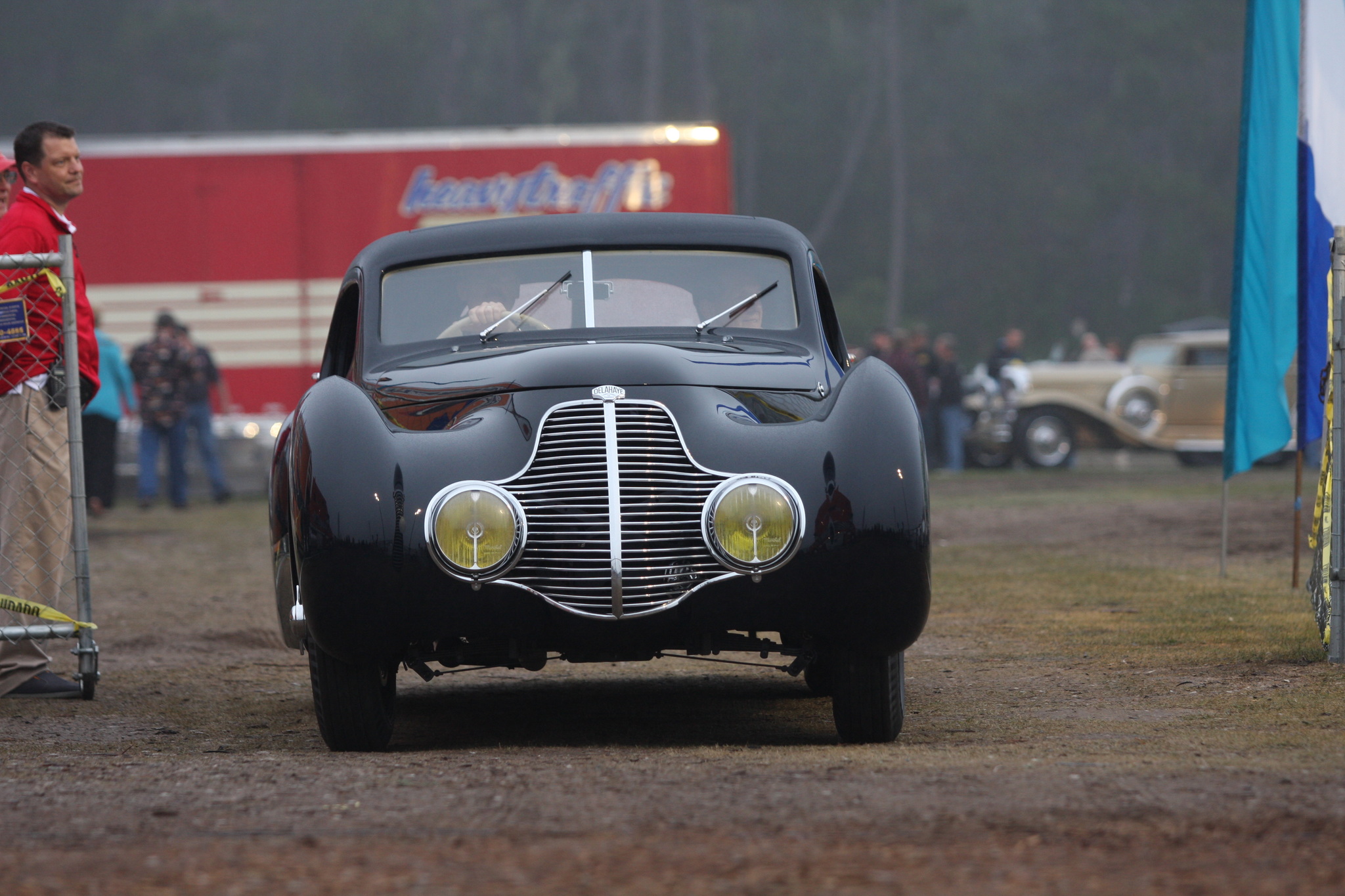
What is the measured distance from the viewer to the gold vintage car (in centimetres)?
2259

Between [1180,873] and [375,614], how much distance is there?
2.35 meters

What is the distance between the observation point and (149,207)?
17.8 metres

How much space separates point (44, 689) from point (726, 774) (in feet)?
11.1

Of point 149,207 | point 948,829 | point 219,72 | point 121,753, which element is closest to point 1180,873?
point 948,829

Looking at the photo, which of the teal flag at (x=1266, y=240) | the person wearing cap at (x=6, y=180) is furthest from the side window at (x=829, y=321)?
the teal flag at (x=1266, y=240)

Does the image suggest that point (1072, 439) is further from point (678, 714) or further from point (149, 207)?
point (678, 714)

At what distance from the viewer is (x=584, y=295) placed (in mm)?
5816

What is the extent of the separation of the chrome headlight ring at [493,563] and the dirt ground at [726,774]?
0.53 meters

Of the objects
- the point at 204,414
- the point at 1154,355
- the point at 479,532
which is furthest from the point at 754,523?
the point at 1154,355

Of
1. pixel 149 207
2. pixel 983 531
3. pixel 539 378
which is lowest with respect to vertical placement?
pixel 983 531

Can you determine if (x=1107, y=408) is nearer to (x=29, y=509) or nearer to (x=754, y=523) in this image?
(x=29, y=509)

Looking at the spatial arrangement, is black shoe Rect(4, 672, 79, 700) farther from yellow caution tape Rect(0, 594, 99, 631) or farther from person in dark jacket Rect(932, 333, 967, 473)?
person in dark jacket Rect(932, 333, 967, 473)

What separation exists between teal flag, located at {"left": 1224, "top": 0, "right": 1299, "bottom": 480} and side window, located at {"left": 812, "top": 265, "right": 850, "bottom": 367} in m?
3.69

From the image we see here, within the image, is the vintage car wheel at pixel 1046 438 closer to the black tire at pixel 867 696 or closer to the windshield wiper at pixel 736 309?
the windshield wiper at pixel 736 309
